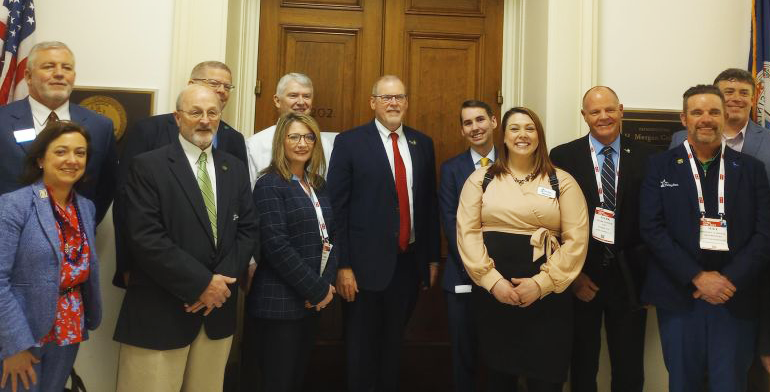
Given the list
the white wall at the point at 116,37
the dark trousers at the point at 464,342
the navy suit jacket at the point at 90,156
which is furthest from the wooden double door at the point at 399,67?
the navy suit jacket at the point at 90,156

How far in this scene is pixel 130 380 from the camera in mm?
1970

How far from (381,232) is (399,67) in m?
1.48

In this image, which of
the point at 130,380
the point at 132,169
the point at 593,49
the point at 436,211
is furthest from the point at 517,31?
the point at 130,380

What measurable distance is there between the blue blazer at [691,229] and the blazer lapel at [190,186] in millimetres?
2055

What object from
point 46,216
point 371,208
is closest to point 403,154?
point 371,208

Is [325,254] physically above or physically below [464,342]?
above

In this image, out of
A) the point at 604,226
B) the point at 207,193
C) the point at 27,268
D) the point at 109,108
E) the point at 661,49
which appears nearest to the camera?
the point at 27,268

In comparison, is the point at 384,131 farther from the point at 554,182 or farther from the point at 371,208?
the point at 554,182

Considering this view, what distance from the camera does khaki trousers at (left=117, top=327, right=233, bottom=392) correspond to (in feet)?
6.43

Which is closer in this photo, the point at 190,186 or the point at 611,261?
the point at 190,186

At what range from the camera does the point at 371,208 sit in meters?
2.63

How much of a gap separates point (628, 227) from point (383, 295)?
1332 millimetres

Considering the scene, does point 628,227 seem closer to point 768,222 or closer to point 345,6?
point 768,222

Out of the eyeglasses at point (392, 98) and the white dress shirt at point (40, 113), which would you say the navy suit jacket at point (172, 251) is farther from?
the eyeglasses at point (392, 98)
